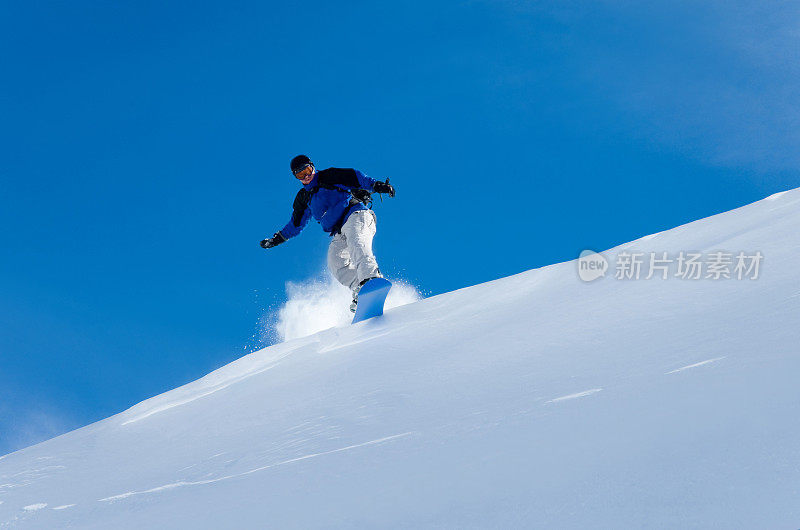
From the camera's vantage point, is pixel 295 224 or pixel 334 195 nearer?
pixel 334 195

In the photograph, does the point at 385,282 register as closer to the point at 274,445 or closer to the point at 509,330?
the point at 509,330

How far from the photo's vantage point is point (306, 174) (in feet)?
23.2

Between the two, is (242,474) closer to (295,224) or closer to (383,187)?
(383,187)

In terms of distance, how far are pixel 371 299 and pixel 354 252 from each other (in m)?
0.82

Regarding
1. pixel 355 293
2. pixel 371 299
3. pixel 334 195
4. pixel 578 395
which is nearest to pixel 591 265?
pixel 371 299

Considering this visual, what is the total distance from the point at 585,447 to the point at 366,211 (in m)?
5.18

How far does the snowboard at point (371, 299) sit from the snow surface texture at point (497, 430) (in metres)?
1.10

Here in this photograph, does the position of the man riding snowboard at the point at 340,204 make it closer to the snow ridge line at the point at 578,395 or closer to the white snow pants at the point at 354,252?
the white snow pants at the point at 354,252

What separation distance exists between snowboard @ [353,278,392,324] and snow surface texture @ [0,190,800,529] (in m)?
1.10

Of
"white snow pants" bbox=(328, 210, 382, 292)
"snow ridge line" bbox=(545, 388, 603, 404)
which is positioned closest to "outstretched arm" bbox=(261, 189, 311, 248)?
"white snow pants" bbox=(328, 210, 382, 292)

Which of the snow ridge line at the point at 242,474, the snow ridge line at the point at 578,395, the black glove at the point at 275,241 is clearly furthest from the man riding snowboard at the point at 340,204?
the snow ridge line at the point at 578,395

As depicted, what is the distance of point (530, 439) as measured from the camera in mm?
2064

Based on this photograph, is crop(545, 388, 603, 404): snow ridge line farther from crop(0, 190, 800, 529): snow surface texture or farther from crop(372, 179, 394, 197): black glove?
crop(372, 179, 394, 197): black glove

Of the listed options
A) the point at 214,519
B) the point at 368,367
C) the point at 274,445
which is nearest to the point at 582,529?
the point at 214,519
